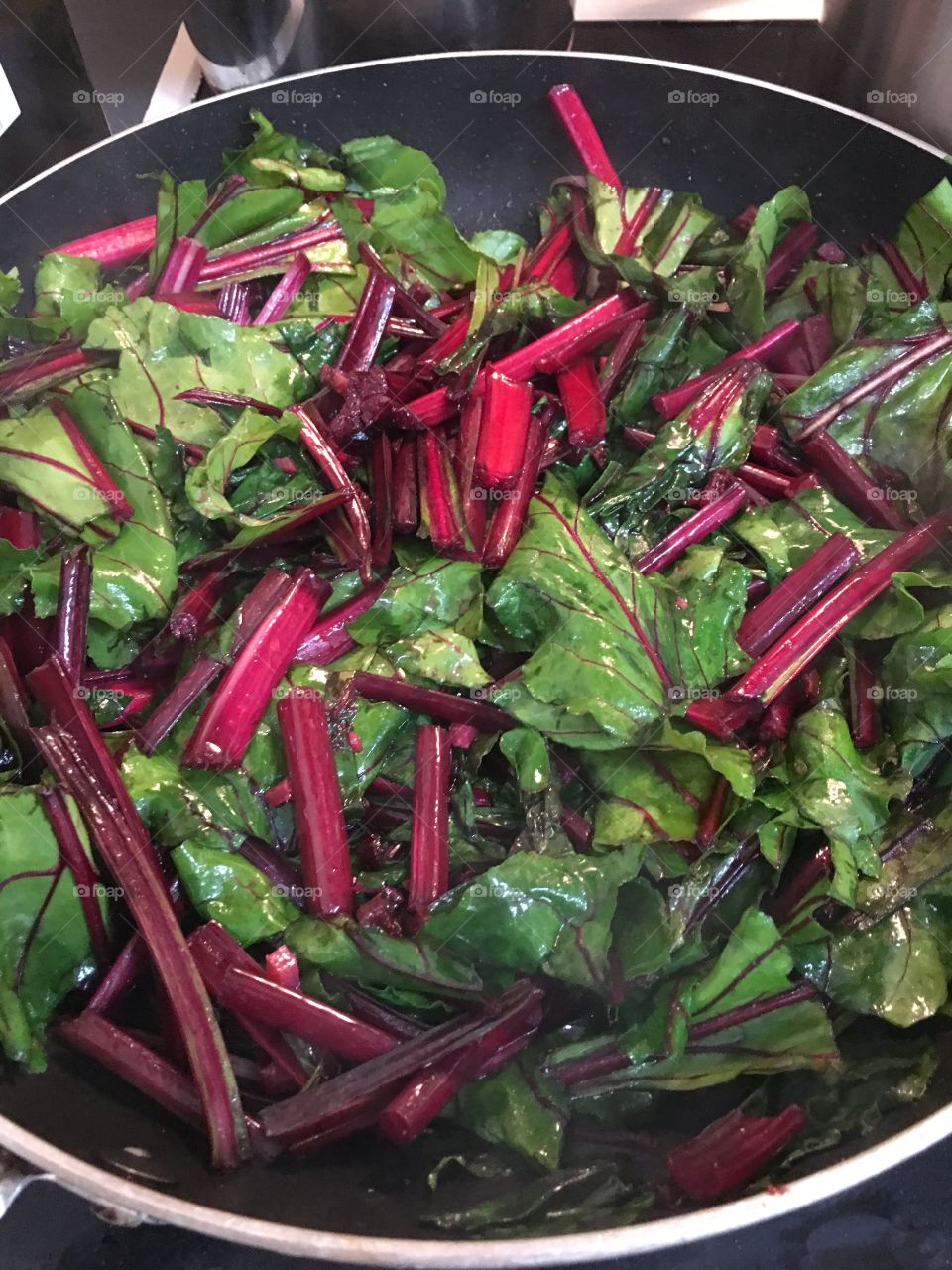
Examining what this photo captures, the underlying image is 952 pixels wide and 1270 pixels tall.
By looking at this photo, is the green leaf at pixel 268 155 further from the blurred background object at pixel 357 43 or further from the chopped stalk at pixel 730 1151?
the chopped stalk at pixel 730 1151

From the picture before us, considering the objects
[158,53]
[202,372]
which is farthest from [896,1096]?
[158,53]

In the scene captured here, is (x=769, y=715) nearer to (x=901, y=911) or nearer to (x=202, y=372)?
(x=901, y=911)

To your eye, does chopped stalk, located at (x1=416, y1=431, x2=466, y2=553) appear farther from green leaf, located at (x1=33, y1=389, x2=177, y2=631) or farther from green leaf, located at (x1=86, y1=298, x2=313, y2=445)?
green leaf, located at (x1=33, y1=389, x2=177, y2=631)

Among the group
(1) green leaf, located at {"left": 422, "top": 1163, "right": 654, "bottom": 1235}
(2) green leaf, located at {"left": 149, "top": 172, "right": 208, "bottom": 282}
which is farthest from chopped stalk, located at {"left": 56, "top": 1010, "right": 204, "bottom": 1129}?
(2) green leaf, located at {"left": 149, "top": 172, "right": 208, "bottom": 282}

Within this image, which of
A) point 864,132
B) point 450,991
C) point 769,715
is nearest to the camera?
point 450,991

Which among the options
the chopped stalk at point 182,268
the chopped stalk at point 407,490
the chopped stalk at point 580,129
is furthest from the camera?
the chopped stalk at point 580,129

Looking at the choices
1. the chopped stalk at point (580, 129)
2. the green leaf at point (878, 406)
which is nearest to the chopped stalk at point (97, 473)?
the green leaf at point (878, 406)

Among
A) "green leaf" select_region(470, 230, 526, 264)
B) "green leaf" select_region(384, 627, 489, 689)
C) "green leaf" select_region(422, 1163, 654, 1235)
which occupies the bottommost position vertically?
"green leaf" select_region(422, 1163, 654, 1235)

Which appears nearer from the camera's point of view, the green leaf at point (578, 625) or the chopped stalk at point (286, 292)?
the green leaf at point (578, 625)
